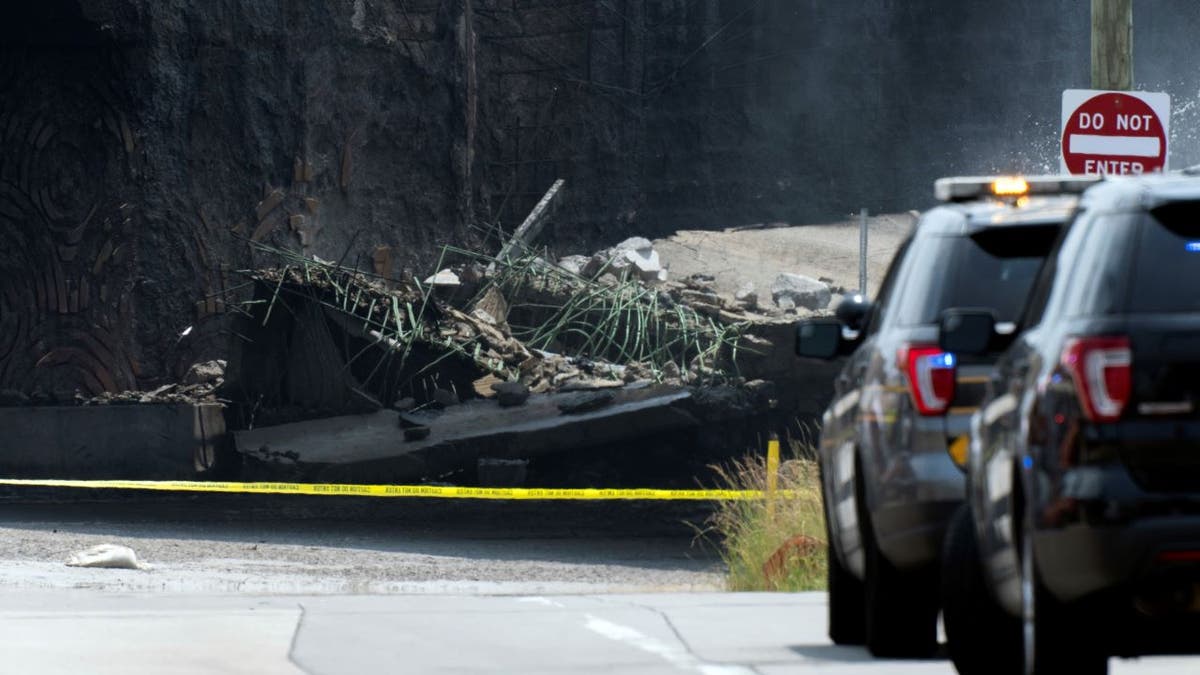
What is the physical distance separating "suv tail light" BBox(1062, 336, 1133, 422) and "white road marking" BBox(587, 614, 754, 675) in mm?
3394

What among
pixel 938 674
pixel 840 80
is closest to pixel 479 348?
pixel 840 80

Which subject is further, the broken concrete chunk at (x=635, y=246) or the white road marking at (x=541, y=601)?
the broken concrete chunk at (x=635, y=246)

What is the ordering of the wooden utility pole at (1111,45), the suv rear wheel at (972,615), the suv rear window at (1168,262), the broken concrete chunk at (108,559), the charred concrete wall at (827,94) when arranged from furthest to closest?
the charred concrete wall at (827,94)
the broken concrete chunk at (108,559)
the wooden utility pole at (1111,45)
the suv rear wheel at (972,615)
the suv rear window at (1168,262)

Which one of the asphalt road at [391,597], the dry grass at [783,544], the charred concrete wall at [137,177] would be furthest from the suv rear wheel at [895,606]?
the charred concrete wall at [137,177]

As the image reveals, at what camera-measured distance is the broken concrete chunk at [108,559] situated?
17.1 meters

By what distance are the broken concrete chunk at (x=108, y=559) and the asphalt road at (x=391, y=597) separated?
0.24 meters

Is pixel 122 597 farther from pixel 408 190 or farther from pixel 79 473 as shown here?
pixel 408 190

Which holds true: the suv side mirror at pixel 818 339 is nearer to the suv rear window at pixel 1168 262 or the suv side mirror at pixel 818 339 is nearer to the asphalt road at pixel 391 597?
the asphalt road at pixel 391 597

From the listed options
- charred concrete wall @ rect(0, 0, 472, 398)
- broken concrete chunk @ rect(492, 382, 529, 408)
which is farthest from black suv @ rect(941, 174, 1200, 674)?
charred concrete wall @ rect(0, 0, 472, 398)

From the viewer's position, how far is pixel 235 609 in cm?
1188

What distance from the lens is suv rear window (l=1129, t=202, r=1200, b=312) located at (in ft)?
19.6

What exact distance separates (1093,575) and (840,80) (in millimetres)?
27413

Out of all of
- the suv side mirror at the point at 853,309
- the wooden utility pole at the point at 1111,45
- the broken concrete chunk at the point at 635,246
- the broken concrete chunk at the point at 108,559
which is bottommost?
the broken concrete chunk at the point at 108,559

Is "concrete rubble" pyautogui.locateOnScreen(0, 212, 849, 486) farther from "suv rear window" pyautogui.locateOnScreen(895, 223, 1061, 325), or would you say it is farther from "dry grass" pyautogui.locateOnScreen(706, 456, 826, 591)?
"suv rear window" pyautogui.locateOnScreen(895, 223, 1061, 325)
